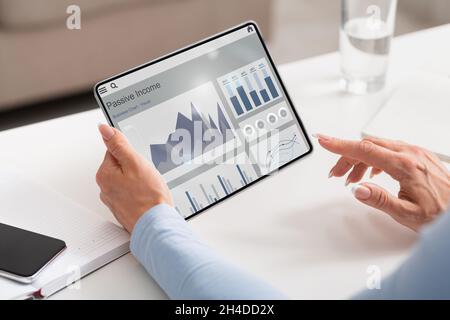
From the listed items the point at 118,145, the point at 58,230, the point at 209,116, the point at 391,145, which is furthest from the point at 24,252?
the point at 391,145

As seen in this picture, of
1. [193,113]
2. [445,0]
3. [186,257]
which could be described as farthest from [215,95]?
[445,0]

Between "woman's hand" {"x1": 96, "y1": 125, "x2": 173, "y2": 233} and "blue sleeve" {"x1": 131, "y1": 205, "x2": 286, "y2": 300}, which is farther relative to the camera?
"woman's hand" {"x1": 96, "y1": 125, "x2": 173, "y2": 233}

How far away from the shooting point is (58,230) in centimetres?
89

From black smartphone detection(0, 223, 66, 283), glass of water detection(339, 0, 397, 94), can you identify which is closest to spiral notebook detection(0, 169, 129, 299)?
black smartphone detection(0, 223, 66, 283)

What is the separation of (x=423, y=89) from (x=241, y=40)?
0.40m

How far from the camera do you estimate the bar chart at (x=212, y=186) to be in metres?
0.94

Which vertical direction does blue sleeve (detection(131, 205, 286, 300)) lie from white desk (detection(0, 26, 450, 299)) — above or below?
above

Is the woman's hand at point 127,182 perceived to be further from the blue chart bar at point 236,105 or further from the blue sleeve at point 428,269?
the blue sleeve at point 428,269

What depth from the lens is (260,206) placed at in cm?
96

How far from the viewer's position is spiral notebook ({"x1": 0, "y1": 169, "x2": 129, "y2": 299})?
81 cm

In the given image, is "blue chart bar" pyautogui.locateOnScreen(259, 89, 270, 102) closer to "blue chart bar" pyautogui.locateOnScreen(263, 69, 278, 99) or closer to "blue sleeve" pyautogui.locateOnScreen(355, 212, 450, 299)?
"blue chart bar" pyautogui.locateOnScreen(263, 69, 278, 99)

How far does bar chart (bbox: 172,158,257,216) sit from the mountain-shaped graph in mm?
A: 34

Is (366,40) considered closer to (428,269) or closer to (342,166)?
(342,166)

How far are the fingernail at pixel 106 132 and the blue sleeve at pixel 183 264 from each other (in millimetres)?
118
